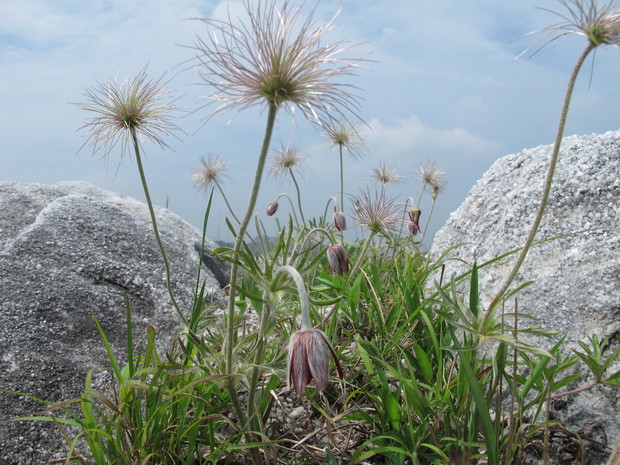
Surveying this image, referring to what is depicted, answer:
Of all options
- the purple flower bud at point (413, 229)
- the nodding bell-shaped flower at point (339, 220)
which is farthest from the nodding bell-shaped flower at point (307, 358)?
the purple flower bud at point (413, 229)

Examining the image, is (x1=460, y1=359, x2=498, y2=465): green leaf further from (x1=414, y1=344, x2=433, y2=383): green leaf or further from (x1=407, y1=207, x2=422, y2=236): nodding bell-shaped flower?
(x1=407, y1=207, x2=422, y2=236): nodding bell-shaped flower

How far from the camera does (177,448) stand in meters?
2.27

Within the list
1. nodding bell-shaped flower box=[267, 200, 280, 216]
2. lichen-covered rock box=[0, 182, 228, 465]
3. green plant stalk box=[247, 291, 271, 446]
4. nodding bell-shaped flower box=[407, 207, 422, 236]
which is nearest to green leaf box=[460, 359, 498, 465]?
green plant stalk box=[247, 291, 271, 446]

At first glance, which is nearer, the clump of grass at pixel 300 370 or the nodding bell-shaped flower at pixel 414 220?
the clump of grass at pixel 300 370

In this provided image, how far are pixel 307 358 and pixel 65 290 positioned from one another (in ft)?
8.01

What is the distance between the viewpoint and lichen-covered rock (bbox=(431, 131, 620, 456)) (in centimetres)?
270

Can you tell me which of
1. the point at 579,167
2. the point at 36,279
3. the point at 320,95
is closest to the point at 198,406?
the point at 320,95

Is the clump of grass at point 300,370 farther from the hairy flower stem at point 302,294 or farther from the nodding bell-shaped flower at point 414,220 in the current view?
the nodding bell-shaped flower at point 414,220

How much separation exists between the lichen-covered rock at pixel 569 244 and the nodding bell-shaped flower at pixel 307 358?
1674mm

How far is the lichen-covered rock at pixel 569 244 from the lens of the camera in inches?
106

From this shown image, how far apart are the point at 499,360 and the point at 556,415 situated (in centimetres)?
90

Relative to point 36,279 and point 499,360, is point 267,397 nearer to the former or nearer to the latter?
point 499,360

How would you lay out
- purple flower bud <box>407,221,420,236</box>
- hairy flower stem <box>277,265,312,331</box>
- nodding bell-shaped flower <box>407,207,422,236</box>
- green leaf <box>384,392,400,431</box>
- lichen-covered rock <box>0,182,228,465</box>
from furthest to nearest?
purple flower bud <box>407,221,420,236</box>
nodding bell-shaped flower <box>407,207,422,236</box>
lichen-covered rock <box>0,182,228,465</box>
green leaf <box>384,392,400,431</box>
hairy flower stem <box>277,265,312,331</box>

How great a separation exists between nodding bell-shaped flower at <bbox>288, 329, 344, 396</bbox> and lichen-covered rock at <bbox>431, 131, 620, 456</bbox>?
65.9 inches
